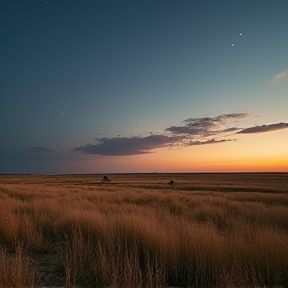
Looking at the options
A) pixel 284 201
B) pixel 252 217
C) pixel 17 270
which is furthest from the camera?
pixel 284 201

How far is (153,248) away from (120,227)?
1719 millimetres

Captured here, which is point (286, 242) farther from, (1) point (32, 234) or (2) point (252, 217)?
(2) point (252, 217)

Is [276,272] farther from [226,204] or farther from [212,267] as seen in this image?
[226,204]

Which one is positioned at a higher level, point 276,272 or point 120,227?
point 120,227

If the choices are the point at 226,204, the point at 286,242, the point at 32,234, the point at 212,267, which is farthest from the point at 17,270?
the point at 226,204

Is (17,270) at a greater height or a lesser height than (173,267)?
greater

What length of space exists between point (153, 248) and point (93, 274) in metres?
1.66

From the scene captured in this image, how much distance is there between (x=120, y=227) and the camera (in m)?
8.95

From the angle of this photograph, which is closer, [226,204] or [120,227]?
[120,227]

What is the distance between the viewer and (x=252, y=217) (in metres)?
14.6

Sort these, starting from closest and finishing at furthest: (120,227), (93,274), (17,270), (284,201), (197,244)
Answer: (17,270) < (93,274) < (197,244) < (120,227) < (284,201)

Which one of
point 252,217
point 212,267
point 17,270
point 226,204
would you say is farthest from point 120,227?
point 226,204

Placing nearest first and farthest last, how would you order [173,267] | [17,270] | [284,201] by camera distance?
[17,270] < [173,267] < [284,201]

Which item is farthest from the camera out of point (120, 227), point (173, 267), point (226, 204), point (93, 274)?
point (226, 204)
